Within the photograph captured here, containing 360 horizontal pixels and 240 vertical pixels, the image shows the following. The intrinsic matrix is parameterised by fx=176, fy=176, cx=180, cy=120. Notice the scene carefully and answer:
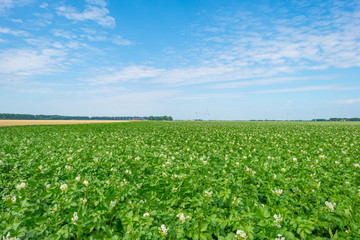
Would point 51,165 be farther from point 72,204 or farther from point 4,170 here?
point 72,204

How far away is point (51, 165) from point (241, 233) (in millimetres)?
6773

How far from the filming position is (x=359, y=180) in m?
5.88

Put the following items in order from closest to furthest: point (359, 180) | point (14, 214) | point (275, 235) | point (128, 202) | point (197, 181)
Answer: point (275, 235)
point (14, 214)
point (128, 202)
point (197, 181)
point (359, 180)

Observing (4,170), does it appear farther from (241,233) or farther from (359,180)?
(359,180)

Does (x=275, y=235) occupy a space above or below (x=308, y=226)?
below

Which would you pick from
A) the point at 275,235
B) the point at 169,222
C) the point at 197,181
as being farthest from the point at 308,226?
the point at 197,181

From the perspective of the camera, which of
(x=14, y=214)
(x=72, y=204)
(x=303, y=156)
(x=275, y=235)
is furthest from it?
(x=303, y=156)

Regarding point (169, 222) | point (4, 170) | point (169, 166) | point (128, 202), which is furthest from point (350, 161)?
point (4, 170)

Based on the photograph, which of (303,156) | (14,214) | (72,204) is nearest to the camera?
(14,214)

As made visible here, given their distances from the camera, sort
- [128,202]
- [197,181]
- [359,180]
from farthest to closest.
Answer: [359,180] → [197,181] → [128,202]

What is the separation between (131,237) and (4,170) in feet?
23.8

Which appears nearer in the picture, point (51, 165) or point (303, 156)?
point (51, 165)

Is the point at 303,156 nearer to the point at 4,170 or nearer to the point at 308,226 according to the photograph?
the point at 308,226

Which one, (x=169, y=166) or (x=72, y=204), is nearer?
(x=72, y=204)
